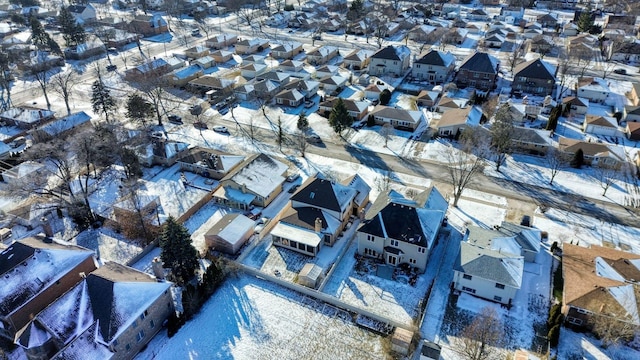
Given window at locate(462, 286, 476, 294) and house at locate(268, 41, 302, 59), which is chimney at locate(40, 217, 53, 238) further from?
house at locate(268, 41, 302, 59)

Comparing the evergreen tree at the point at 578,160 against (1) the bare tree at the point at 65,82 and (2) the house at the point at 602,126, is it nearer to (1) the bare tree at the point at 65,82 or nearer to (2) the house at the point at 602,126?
(2) the house at the point at 602,126

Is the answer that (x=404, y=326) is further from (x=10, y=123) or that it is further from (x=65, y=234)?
(x=10, y=123)

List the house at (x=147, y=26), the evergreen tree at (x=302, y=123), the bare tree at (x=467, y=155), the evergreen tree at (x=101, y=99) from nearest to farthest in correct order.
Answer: the bare tree at (x=467, y=155), the evergreen tree at (x=302, y=123), the evergreen tree at (x=101, y=99), the house at (x=147, y=26)

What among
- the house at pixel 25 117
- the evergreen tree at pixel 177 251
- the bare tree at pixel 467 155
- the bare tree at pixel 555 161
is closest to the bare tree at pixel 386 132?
the bare tree at pixel 467 155

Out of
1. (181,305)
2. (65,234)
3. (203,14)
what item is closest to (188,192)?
(65,234)

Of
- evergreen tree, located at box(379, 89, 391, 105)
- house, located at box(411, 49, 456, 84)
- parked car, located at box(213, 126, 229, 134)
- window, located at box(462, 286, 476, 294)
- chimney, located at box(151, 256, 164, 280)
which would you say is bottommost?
window, located at box(462, 286, 476, 294)

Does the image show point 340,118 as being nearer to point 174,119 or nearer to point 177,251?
point 174,119

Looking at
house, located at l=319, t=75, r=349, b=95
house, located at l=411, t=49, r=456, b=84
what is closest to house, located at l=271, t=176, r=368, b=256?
house, located at l=319, t=75, r=349, b=95

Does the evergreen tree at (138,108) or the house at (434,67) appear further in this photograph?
the house at (434,67)
